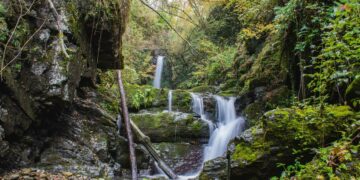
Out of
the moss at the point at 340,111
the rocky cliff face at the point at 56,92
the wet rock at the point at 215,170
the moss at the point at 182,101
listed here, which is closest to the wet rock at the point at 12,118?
the rocky cliff face at the point at 56,92

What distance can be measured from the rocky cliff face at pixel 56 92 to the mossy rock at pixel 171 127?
2396 millimetres

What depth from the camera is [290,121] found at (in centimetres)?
491

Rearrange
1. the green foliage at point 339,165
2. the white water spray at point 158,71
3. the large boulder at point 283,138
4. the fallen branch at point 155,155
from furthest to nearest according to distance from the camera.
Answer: the white water spray at point 158,71
the fallen branch at point 155,155
the large boulder at point 283,138
the green foliage at point 339,165

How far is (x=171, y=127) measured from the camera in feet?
33.5

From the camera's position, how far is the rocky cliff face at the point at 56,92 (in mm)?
5188

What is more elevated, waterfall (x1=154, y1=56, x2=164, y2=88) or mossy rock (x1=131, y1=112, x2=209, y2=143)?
waterfall (x1=154, y1=56, x2=164, y2=88)

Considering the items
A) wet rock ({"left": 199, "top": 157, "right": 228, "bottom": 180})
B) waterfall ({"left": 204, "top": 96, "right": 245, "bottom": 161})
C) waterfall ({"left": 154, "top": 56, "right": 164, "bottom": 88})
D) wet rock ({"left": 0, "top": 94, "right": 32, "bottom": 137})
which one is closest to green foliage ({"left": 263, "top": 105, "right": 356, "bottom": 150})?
wet rock ({"left": 199, "top": 157, "right": 228, "bottom": 180})

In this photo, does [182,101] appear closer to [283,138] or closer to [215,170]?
[215,170]

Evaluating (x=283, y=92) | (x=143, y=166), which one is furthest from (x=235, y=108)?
(x=143, y=166)

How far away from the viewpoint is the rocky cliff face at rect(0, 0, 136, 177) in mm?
5188

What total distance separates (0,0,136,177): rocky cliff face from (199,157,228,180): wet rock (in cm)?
217

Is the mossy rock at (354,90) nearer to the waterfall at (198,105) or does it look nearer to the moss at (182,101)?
the waterfall at (198,105)

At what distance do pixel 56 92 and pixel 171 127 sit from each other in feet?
16.7

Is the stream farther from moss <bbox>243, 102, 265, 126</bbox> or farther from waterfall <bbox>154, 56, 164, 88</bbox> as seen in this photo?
waterfall <bbox>154, 56, 164, 88</bbox>
